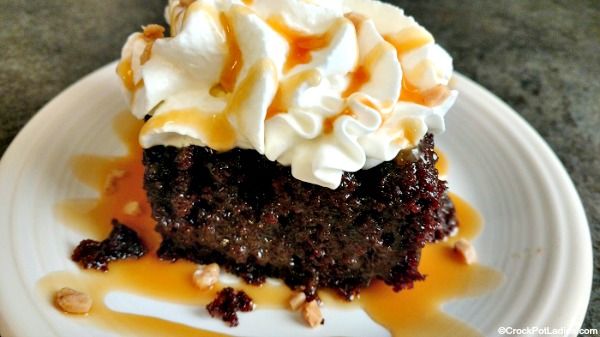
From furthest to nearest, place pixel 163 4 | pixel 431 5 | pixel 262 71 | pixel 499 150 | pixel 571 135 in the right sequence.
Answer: pixel 431 5
pixel 163 4
pixel 571 135
pixel 499 150
pixel 262 71

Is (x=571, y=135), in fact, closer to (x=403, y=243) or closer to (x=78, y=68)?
(x=403, y=243)

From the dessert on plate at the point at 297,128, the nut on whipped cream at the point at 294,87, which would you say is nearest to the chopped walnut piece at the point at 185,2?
the dessert on plate at the point at 297,128

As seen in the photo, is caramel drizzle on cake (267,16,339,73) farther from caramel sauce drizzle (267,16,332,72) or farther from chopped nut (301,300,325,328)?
chopped nut (301,300,325,328)

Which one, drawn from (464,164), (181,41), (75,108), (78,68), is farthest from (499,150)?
(78,68)

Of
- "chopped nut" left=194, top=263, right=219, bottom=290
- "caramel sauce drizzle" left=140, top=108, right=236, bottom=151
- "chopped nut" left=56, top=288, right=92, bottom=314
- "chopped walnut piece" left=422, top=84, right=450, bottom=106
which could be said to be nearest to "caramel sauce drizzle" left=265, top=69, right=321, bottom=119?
"caramel sauce drizzle" left=140, top=108, right=236, bottom=151

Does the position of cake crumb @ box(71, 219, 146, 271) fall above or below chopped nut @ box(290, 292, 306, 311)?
above
